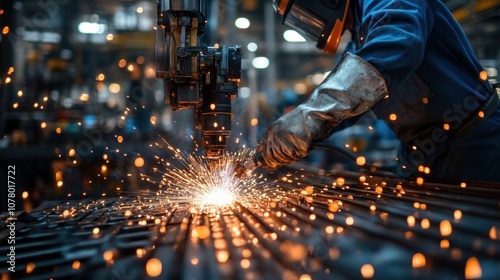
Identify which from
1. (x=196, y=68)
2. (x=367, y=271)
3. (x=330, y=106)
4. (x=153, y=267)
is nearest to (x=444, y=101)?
(x=330, y=106)

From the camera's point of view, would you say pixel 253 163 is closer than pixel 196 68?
No

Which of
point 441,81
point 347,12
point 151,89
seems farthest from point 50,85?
point 441,81

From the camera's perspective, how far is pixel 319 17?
69.9 inches

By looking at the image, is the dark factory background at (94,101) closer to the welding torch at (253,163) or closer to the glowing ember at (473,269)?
the welding torch at (253,163)

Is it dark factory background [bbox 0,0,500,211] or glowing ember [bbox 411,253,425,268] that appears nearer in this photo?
glowing ember [bbox 411,253,425,268]

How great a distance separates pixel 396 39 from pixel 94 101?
16.4 feet

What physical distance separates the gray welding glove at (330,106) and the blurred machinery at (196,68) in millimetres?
212

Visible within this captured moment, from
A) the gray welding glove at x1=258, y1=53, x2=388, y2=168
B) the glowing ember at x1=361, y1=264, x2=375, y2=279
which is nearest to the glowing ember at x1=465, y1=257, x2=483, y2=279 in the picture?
the glowing ember at x1=361, y1=264, x2=375, y2=279

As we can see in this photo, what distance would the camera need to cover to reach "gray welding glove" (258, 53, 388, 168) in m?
1.33

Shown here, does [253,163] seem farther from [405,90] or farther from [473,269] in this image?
[473,269]

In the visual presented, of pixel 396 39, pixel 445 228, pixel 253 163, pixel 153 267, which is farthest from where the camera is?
pixel 253 163

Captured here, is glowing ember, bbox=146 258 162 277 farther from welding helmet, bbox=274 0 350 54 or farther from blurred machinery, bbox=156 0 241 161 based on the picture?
welding helmet, bbox=274 0 350 54

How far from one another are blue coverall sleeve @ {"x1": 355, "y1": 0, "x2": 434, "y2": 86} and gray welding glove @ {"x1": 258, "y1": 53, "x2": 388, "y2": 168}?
0.04 m

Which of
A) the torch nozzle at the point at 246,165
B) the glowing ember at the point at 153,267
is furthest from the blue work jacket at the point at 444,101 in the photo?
the glowing ember at the point at 153,267
